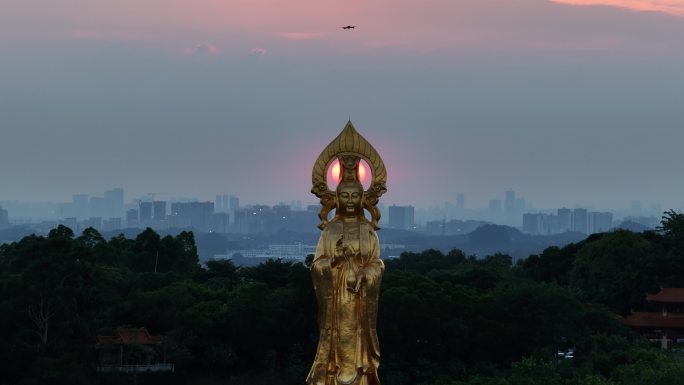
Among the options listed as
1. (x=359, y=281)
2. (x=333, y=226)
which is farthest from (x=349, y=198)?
(x=359, y=281)

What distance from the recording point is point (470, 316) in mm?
34000

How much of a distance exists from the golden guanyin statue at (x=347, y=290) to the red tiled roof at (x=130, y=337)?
58.7 feet

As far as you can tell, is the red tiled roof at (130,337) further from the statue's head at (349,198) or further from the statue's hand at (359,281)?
the statue's hand at (359,281)

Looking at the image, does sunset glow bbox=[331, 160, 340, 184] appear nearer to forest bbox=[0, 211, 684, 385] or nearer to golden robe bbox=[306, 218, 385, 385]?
golden robe bbox=[306, 218, 385, 385]

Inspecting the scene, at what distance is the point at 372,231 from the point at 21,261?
68.5 ft

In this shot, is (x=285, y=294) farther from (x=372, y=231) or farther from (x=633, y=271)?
(x=372, y=231)

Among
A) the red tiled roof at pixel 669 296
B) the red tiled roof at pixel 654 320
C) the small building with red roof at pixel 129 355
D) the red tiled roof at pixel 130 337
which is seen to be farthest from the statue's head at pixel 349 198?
the red tiled roof at pixel 669 296

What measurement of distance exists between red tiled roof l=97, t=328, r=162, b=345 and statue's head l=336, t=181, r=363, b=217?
17923 millimetres

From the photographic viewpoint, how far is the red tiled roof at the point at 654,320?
41.4 metres

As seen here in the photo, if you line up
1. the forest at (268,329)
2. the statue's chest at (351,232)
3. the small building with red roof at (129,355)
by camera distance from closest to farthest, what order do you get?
the statue's chest at (351,232) → the forest at (268,329) → the small building with red roof at (129,355)

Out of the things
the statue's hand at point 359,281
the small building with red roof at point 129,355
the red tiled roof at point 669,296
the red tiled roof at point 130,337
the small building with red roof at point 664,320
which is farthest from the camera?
the red tiled roof at point 669,296

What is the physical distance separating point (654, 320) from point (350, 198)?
26.4m

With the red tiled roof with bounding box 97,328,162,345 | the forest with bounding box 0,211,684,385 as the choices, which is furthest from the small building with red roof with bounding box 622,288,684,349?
the red tiled roof with bounding box 97,328,162,345

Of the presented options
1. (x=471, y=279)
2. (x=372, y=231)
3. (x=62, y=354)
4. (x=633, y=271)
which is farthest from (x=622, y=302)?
(x=372, y=231)
